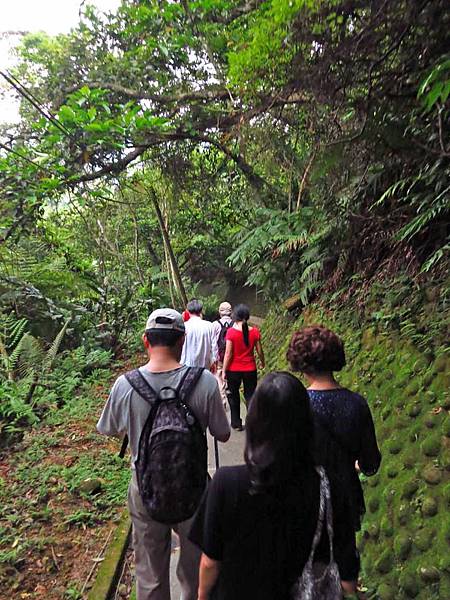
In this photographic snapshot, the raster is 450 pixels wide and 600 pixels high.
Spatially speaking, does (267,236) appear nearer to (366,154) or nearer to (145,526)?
(366,154)

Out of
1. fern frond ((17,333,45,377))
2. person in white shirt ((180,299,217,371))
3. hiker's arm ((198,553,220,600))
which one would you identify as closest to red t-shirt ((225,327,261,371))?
person in white shirt ((180,299,217,371))

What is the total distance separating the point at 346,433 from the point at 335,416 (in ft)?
0.30

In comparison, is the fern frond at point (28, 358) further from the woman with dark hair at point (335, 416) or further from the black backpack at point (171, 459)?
the woman with dark hair at point (335, 416)

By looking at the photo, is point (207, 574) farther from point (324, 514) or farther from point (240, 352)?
point (240, 352)

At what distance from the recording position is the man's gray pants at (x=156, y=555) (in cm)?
235

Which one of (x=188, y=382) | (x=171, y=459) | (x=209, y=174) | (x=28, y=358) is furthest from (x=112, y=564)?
(x=209, y=174)

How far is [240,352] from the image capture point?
218 inches

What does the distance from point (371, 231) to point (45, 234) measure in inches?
312

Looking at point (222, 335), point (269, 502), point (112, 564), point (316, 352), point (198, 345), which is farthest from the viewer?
point (222, 335)

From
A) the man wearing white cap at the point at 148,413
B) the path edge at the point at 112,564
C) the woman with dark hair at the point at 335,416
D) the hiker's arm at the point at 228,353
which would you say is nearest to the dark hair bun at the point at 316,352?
the woman with dark hair at the point at 335,416

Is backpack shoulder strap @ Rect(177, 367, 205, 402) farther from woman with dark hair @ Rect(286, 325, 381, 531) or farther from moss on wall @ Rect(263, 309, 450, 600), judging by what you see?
moss on wall @ Rect(263, 309, 450, 600)

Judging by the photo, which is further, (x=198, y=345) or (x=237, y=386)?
(x=237, y=386)

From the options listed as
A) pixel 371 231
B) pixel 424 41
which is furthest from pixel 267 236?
pixel 424 41

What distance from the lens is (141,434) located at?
7.29ft
